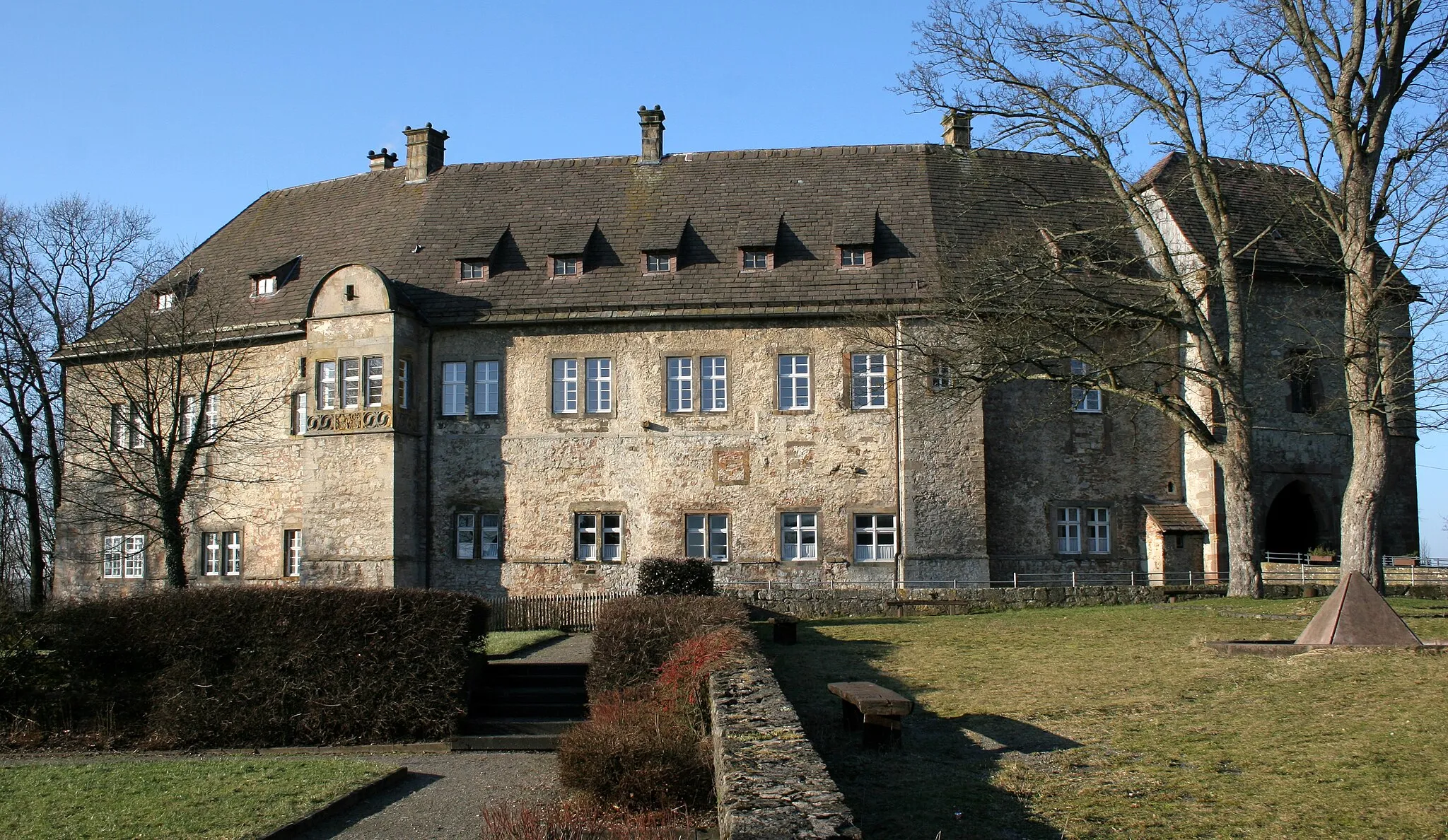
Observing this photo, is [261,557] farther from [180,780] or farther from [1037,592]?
[180,780]

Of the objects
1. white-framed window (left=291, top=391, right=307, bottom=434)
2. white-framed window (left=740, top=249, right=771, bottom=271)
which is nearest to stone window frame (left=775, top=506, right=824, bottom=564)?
white-framed window (left=740, top=249, right=771, bottom=271)

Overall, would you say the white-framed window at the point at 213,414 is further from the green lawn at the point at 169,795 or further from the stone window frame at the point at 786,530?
the green lawn at the point at 169,795

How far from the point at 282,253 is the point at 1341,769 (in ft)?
97.8

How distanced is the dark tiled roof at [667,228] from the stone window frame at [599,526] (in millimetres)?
Answer: 4282

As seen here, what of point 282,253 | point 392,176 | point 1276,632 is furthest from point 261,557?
point 1276,632

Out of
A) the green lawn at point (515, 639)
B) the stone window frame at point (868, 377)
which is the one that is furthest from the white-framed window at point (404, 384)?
the stone window frame at point (868, 377)

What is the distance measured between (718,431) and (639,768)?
63.3 feet

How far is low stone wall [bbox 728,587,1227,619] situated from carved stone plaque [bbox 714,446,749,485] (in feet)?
11.6

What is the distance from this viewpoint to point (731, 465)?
1105 inches

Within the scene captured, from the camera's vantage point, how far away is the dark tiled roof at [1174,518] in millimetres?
27406

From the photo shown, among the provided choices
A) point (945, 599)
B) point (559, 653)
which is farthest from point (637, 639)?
point (945, 599)

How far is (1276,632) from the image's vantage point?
1667 centimetres

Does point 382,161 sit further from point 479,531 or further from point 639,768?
point 639,768

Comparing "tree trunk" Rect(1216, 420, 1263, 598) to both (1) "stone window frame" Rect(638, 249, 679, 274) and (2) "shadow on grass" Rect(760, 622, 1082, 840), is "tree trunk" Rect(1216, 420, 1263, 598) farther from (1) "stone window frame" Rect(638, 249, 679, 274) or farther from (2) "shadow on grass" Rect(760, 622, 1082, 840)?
(1) "stone window frame" Rect(638, 249, 679, 274)
